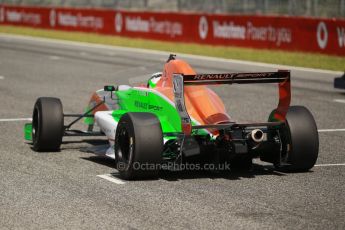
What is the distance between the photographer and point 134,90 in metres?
10.8

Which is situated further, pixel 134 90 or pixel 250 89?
pixel 250 89

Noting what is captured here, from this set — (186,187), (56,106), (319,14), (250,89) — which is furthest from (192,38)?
(186,187)

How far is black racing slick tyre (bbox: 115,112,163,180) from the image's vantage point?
919cm

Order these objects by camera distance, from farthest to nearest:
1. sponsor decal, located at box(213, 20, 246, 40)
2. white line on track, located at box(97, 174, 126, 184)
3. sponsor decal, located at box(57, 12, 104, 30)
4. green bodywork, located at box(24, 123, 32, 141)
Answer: sponsor decal, located at box(57, 12, 104, 30) → sponsor decal, located at box(213, 20, 246, 40) → green bodywork, located at box(24, 123, 32, 141) → white line on track, located at box(97, 174, 126, 184)

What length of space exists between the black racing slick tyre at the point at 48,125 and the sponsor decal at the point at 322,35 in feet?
56.2

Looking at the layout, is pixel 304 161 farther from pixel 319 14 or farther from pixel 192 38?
pixel 192 38

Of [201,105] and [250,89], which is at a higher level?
[201,105]

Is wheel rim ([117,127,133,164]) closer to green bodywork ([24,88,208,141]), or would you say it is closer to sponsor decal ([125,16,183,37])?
green bodywork ([24,88,208,141])

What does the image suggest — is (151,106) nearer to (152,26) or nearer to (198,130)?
(198,130)

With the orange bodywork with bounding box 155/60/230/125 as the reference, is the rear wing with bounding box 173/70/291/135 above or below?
above

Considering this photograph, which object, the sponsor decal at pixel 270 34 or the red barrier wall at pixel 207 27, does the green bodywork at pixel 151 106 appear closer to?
the red barrier wall at pixel 207 27

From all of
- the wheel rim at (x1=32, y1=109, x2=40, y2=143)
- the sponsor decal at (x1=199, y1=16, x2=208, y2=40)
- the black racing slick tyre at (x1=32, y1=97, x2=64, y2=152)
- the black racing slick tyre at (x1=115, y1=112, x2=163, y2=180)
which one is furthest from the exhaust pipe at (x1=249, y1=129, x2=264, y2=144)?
the sponsor decal at (x1=199, y1=16, x2=208, y2=40)

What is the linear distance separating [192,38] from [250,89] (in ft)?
45.9

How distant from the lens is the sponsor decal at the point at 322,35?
27200 millimetres
